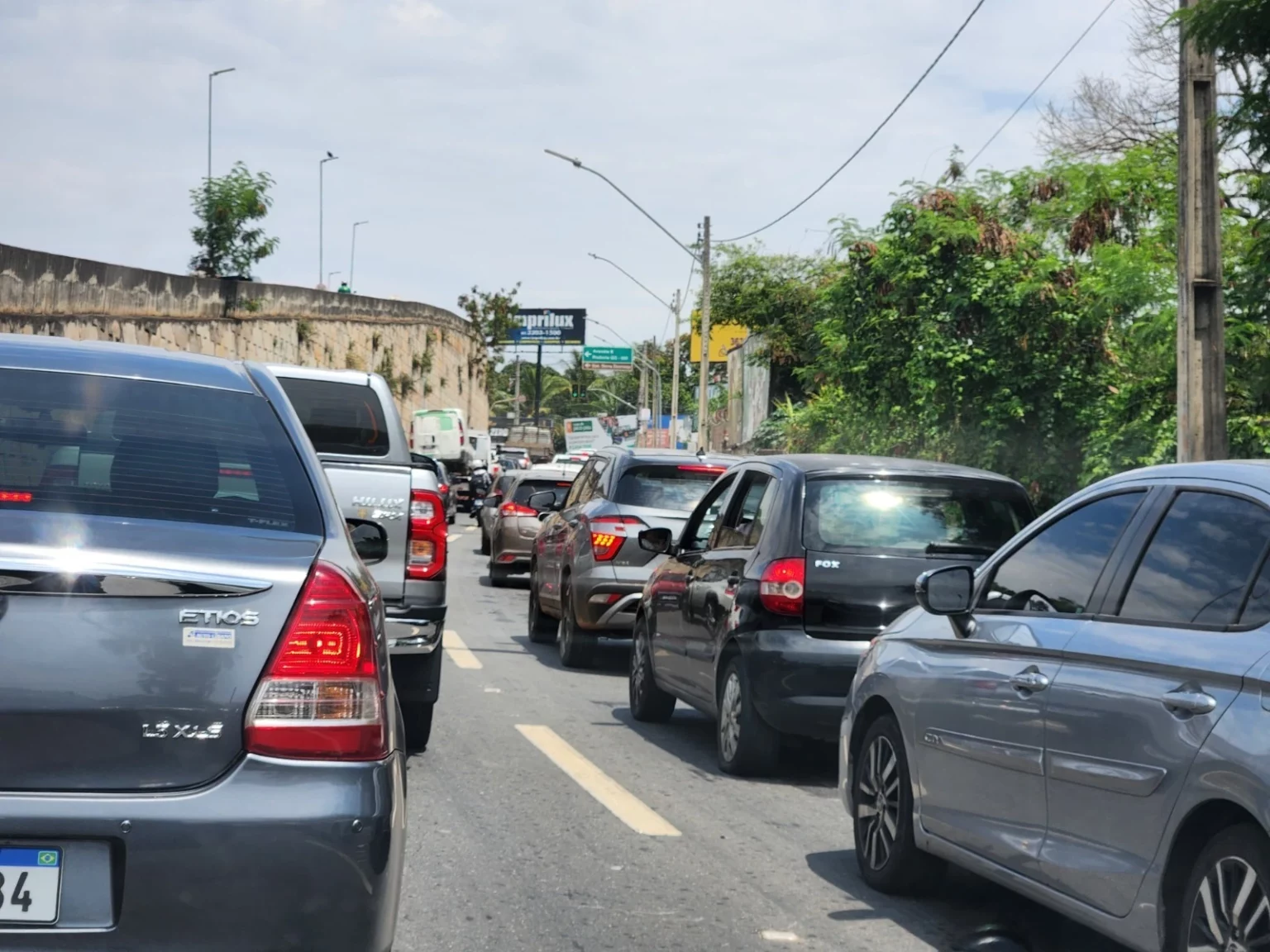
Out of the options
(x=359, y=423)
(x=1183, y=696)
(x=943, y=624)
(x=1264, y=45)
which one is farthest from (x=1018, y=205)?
(x=1183, y=696)

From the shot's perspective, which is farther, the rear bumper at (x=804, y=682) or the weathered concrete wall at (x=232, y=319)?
the weathered concrete wall at (x=232, y=319)

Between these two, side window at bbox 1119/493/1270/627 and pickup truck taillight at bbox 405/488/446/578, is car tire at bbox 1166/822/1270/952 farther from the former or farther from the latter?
pickup truck taillight at bbox 405/488/446/578

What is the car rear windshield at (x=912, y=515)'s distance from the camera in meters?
8.13

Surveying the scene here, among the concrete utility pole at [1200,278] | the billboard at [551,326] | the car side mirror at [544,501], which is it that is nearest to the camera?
the concrete utility pole at [1200,278]

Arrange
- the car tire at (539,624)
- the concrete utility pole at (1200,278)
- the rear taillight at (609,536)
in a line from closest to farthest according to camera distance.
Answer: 1. the concrete utility pole at (1200,278)
2. the rear taillight at (609,536)
3. the car tire at (539,624)

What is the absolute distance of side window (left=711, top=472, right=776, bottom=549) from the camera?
859 cm

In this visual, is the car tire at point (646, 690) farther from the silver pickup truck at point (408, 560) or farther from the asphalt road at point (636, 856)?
the silver pickup truck at point (408, 560)

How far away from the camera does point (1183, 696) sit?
3994 millimetres

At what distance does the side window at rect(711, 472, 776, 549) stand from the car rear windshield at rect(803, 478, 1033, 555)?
0.39 meters

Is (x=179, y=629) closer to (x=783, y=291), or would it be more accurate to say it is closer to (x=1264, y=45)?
(x=1264, y=45)

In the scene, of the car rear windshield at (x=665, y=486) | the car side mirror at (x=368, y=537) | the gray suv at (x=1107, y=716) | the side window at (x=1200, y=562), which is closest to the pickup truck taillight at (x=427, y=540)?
the car side mirror at (x=368, y=537)

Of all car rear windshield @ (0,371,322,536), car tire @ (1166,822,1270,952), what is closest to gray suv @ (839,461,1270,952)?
car tire @ (1166,822,1270,952)

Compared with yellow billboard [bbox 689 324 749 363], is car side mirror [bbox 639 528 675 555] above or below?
below

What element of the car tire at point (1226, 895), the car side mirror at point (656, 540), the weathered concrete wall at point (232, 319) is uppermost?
the weathered concrete wall at point (232, 319)
